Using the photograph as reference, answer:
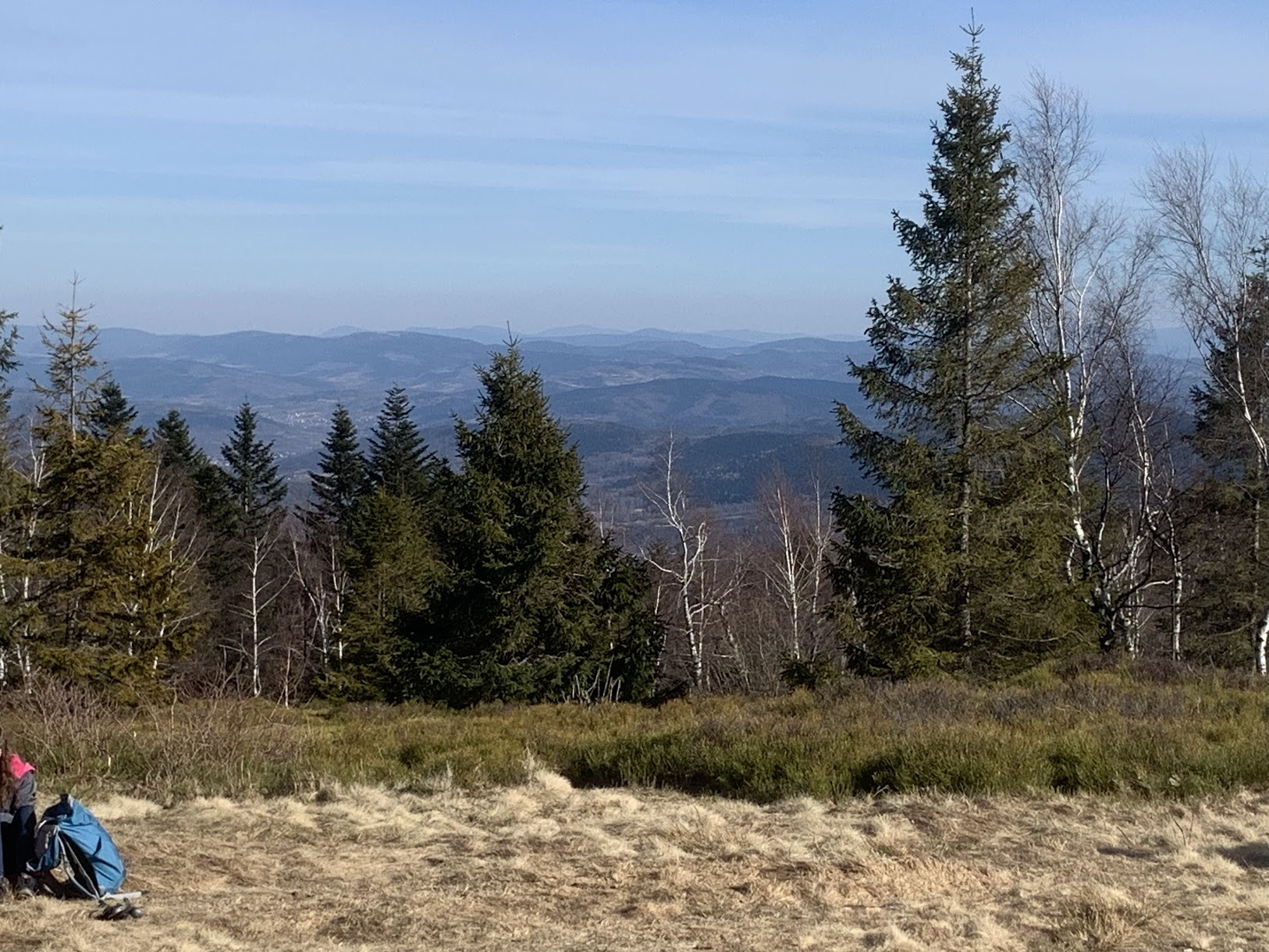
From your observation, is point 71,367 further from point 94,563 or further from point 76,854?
point 76,854

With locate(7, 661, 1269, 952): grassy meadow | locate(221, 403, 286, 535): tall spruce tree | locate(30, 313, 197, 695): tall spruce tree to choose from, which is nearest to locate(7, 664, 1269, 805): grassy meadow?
locate(7, 661, 1269, 952): grassy meadow

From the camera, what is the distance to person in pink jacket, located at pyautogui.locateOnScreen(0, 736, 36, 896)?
6.14 m

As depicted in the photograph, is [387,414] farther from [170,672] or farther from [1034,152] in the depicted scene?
[1034,152]

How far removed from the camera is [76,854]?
239 inches

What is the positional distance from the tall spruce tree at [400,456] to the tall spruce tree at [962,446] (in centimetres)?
3053

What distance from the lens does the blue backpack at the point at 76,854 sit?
6.03m

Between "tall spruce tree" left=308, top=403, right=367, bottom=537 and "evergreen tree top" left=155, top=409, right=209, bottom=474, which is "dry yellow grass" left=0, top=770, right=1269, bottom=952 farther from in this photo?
"tall spruce tree" left=308, top=403, right=367, bottom=537

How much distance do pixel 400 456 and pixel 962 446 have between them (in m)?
33.0

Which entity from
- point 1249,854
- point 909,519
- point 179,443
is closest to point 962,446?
point 909,519

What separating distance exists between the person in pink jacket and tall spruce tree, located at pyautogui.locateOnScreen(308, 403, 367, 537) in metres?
42.2

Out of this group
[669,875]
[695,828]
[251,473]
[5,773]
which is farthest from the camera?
[251,473]

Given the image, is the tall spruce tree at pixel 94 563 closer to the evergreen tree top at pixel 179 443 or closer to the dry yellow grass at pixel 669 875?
the dry yellow grass at pixel 669 875

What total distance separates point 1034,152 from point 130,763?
19.8 m

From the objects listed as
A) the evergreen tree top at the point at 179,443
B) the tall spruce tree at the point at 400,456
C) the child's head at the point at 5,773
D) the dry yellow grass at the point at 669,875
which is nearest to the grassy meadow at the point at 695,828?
the dry yellow grass at the point at 669,875
